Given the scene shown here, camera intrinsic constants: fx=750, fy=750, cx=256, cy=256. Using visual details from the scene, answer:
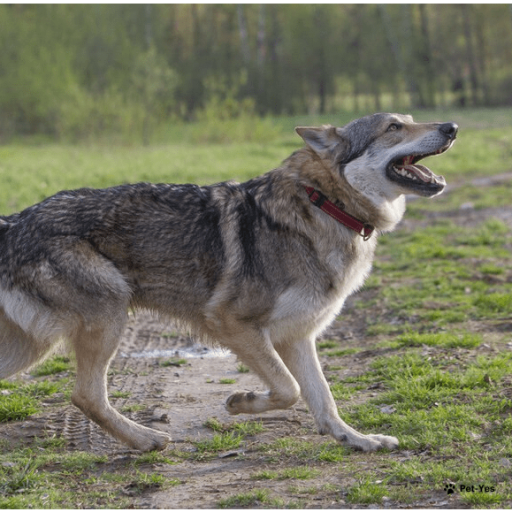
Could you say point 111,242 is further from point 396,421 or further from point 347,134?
point 396,421

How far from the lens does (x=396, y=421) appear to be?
5.00 metres

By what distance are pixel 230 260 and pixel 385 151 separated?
130 cm

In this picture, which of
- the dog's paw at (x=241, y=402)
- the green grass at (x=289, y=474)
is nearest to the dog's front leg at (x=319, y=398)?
the dog's paw at (x=241, y=402)

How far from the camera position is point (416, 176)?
516 cm

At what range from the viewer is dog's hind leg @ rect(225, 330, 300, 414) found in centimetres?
484

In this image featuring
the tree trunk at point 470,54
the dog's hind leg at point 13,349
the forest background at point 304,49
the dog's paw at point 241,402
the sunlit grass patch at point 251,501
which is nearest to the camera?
the sunlit grass patch at point 251,501

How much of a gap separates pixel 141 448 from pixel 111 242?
4.37 feet

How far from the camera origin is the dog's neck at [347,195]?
5.14 meters

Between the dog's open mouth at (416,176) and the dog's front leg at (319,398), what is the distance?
4.14 feet

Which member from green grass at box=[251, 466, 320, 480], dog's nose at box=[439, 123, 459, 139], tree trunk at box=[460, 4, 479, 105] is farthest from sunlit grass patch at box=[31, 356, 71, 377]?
tree trunk at box=[460, 4, 479, 105]

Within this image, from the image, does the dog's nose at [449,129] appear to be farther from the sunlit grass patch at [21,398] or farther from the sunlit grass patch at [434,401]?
the sunlit grass patch at [21,398]

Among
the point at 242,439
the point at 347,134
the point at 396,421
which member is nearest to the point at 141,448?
the point at 242,439

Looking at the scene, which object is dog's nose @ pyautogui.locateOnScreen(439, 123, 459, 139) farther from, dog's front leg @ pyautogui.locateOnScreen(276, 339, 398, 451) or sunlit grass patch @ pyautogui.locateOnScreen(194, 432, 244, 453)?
sunlit grass patch @ pyautogui.locateOnScreen(194, 432, 244, 453)

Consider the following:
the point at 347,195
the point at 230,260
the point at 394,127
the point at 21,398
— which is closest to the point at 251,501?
the point at 230,260
